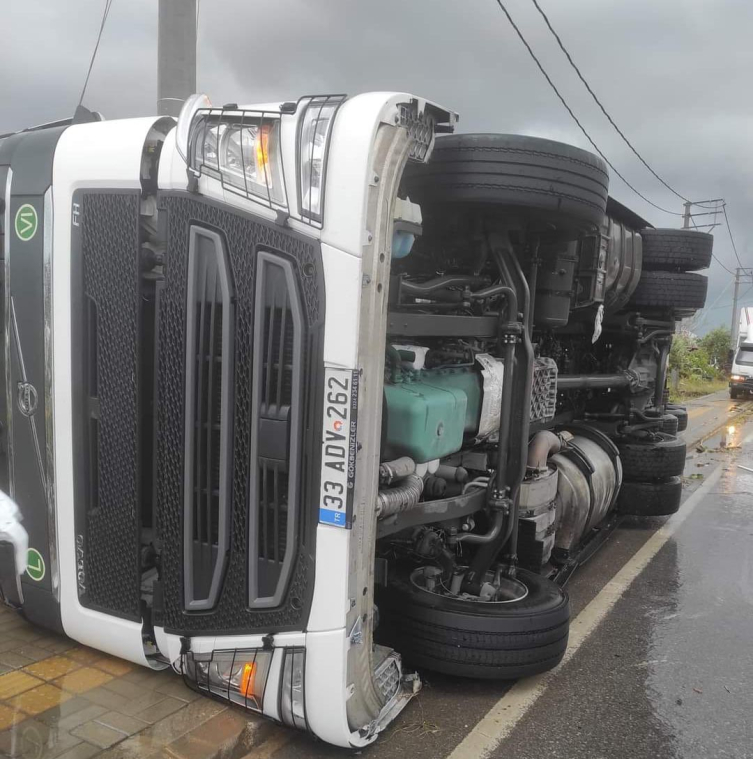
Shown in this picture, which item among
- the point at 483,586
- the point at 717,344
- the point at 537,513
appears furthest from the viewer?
the point at 717,344

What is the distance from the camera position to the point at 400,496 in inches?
118

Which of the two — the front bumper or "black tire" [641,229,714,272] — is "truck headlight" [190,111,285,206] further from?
"black tire" [641,229,714,272]

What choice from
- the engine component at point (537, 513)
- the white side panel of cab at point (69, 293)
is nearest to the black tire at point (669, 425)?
the engine component at point (537, 513)

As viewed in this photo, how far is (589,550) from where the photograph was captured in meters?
5.65

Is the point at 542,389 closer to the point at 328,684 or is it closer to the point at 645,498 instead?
the point at 328,684

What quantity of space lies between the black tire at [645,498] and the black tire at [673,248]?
1928 mm

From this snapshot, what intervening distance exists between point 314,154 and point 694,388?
25.1 m

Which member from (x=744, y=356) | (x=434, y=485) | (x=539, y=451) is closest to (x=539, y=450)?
(x=539, y=451)

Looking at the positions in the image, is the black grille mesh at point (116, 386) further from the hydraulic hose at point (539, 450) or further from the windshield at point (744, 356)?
the windshield at point (744, 356)

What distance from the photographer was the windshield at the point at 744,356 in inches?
892

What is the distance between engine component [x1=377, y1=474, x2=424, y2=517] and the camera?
2896mm

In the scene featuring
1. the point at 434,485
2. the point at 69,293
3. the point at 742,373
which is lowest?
the point at 742,373

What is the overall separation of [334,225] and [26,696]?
228 centimetres

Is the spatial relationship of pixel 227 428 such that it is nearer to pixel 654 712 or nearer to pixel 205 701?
pixel 205 701
